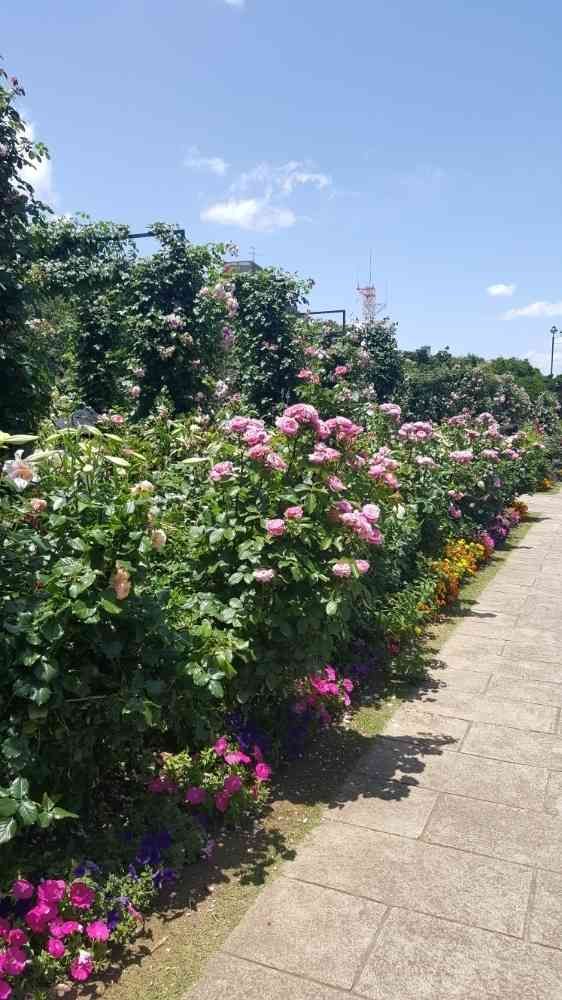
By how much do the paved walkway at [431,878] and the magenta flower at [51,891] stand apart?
47 centimetres

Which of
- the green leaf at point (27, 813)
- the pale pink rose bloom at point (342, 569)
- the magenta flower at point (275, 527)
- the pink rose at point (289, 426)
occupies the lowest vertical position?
the green leaf at point (27, 813)

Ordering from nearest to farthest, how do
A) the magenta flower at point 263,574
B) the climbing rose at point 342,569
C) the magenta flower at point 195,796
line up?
the magenta flower at point 195,796, the magenta flower at point 263,574, the climbing rose at point 342,569

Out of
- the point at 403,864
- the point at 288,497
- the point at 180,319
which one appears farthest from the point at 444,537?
the point at 403,864

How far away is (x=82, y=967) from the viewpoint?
6.82ft

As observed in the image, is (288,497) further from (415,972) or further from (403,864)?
(415,972)

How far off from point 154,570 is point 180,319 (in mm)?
5047

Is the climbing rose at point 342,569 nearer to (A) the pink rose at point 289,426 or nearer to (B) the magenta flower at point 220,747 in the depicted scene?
(A) the pink rose at point 289,426

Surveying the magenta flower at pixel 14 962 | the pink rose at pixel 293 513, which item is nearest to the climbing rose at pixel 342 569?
the pink rose at pixel 293 513

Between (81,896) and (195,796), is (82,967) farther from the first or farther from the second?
(195,796)

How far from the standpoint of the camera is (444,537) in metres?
7.30

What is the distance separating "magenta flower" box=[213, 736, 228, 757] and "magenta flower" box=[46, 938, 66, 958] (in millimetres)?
1068

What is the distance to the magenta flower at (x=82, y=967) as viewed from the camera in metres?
2.06

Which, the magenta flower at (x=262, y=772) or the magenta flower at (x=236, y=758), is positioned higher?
the magenta flower at (x=236, y=758)

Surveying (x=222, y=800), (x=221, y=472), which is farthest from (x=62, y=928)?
(x=221, y=472)
